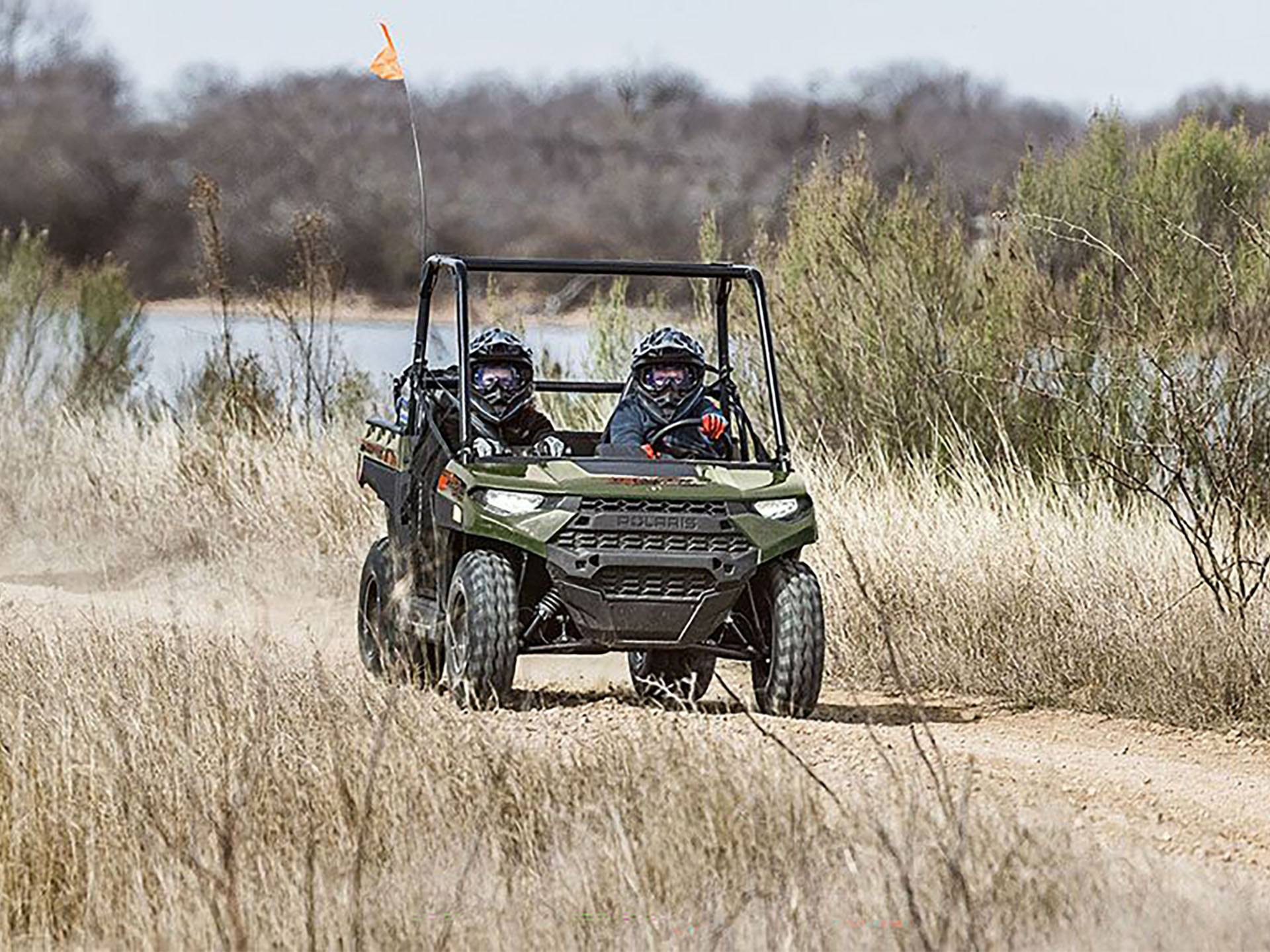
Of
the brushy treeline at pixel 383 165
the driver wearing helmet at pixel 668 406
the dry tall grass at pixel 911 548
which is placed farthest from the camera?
the brushy treeline at pixel 383 165

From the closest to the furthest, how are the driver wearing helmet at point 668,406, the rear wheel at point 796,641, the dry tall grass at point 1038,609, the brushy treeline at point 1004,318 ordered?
1. the rear wheel at point 796,641
2. the driver wearing helmet at point 668,406
3. the dry tall grass at point 1038,609
4. the brushy treeline at point 1004,318

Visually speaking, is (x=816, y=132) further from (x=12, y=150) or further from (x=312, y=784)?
(x=312, y=784)

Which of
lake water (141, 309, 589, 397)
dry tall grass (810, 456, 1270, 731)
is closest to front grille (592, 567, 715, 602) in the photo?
dry tall grass (810, 456, 1270, 731)

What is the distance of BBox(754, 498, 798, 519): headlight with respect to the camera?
8.80 metres

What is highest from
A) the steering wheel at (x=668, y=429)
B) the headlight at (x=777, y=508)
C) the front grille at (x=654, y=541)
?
the steering wheel at (x=668, y=429)

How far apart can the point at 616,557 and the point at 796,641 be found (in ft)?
2.31

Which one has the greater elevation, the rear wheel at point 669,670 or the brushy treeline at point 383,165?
the brushy treeline at point 383,165

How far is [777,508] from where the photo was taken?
8820 mm

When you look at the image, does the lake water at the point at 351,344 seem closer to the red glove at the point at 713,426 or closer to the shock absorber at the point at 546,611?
the red glove at the point at 713,426

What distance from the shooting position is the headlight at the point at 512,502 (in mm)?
8664

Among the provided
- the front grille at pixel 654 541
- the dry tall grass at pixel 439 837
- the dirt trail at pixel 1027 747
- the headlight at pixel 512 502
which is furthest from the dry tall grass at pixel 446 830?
the headlight at pixel 512 502

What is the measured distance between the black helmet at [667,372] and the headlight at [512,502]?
0.90m

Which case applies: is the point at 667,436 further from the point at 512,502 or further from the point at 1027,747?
the point at 1027,747

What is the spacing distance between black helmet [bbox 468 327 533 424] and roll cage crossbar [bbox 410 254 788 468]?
7.6 inches
